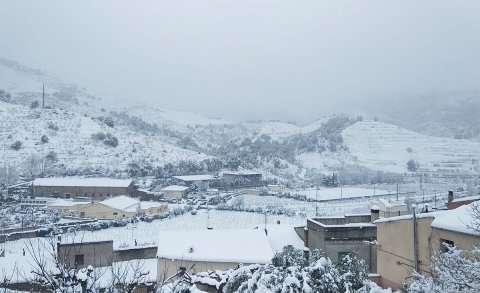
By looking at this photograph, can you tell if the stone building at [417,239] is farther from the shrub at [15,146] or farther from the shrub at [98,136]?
the shrub at [98,136]

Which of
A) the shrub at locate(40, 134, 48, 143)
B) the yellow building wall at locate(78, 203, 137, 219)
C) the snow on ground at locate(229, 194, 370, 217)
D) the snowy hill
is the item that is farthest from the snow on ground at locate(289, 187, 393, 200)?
the shrub at locate(40, 134, 48, 143)

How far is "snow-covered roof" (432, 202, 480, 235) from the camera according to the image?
31.8 feet

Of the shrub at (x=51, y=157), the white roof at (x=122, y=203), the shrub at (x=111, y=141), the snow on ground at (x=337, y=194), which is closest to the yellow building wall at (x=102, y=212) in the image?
the white roof at (x=122, y=203)

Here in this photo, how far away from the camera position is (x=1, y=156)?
76.4 metres

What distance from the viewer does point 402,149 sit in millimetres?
114812

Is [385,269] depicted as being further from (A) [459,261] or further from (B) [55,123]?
(B) [55,123]

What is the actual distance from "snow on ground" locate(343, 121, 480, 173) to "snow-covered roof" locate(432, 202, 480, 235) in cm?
9235

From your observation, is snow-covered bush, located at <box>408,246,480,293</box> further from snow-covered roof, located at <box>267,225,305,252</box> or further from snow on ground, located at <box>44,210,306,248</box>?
snow on ground, located at <box>44,210,306,248</box>

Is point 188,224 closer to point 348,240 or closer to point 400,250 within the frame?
point 348,240

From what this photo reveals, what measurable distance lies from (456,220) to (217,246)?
1152cm

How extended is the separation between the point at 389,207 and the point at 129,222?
27012 mm

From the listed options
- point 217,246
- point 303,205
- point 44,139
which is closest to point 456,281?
point 217,246

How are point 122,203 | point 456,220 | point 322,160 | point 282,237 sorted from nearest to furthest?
point 456,220, point 282,237, point 122,203, point 322,160

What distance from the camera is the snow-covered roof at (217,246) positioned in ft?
60.7
